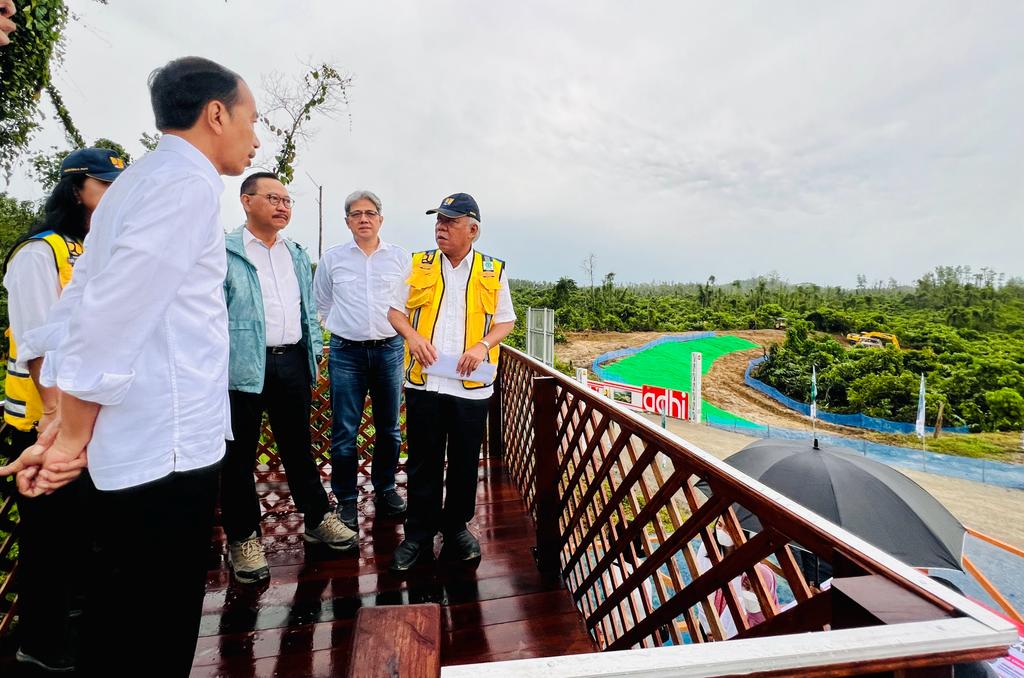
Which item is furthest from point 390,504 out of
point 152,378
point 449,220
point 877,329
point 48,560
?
point 877,329

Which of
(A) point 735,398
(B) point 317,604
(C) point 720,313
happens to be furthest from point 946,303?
(B) point 317,604

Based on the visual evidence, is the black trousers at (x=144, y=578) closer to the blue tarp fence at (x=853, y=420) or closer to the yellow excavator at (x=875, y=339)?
the blue tarp fence at (x=853, y=420)

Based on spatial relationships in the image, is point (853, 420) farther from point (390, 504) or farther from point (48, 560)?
point (48, 560)

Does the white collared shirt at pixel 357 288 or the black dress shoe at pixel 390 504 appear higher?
the white collared shirt at pixel 357 288

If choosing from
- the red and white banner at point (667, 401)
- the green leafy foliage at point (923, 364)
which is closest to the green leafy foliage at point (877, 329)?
the green leafy foliage at point (923, 364)

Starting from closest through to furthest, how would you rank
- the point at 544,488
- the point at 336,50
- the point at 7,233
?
1. the point at 544,488
2. the point at 336,50
3. the point at 7,233

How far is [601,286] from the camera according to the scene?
3362 centimetres

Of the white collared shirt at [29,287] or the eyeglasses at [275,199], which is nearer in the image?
the white collared shirt at [29,287]

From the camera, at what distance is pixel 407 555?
1.81 metres

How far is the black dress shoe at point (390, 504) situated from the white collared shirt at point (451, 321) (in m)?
0.91

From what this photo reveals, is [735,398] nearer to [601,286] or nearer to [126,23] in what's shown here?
[601,286]

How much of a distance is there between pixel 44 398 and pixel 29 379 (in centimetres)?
20

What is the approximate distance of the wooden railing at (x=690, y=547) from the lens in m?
0.56

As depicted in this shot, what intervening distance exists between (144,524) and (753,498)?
1.09 metres
